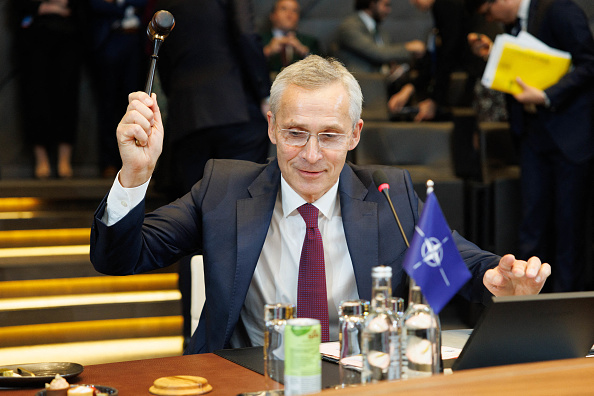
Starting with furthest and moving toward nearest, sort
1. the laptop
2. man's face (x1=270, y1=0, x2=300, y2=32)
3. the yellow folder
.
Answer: man's face (x1=270, y1=0, x2=300, y2=32) < the yellow folder < the laptop

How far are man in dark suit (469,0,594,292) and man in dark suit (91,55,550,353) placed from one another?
80.7 inches

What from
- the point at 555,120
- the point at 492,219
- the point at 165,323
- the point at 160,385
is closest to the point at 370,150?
the point at 492,219

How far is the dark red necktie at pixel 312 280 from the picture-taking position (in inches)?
73.0

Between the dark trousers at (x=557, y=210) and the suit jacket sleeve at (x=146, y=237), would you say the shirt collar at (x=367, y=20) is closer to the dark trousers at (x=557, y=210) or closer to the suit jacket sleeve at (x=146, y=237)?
the dark trousers at (x=557, y=210)

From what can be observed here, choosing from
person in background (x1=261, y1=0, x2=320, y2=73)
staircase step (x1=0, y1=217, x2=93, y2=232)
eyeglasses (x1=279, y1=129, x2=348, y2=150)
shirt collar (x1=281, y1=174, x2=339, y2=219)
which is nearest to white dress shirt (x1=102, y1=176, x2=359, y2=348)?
shirt collar (x1=281, y1=174, x2=339, y2=219)

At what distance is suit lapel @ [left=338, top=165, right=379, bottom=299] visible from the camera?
1.92 m

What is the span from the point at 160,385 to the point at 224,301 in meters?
0.58

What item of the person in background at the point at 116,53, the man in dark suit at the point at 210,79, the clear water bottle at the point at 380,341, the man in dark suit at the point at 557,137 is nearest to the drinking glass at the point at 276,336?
the clear water bottle at the point at 380,341

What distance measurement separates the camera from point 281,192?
2072 mm

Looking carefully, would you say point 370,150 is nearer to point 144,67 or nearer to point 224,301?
point 144,67

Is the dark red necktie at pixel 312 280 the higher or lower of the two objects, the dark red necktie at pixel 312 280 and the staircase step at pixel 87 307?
the higher

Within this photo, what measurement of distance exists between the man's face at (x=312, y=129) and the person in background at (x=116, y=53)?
3472 mm

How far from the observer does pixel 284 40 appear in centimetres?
516

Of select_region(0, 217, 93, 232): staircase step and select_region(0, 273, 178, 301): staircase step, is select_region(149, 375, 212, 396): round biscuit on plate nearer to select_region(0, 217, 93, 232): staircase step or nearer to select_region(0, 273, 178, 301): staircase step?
select_region(0, 273, 178, 301): staircase step
